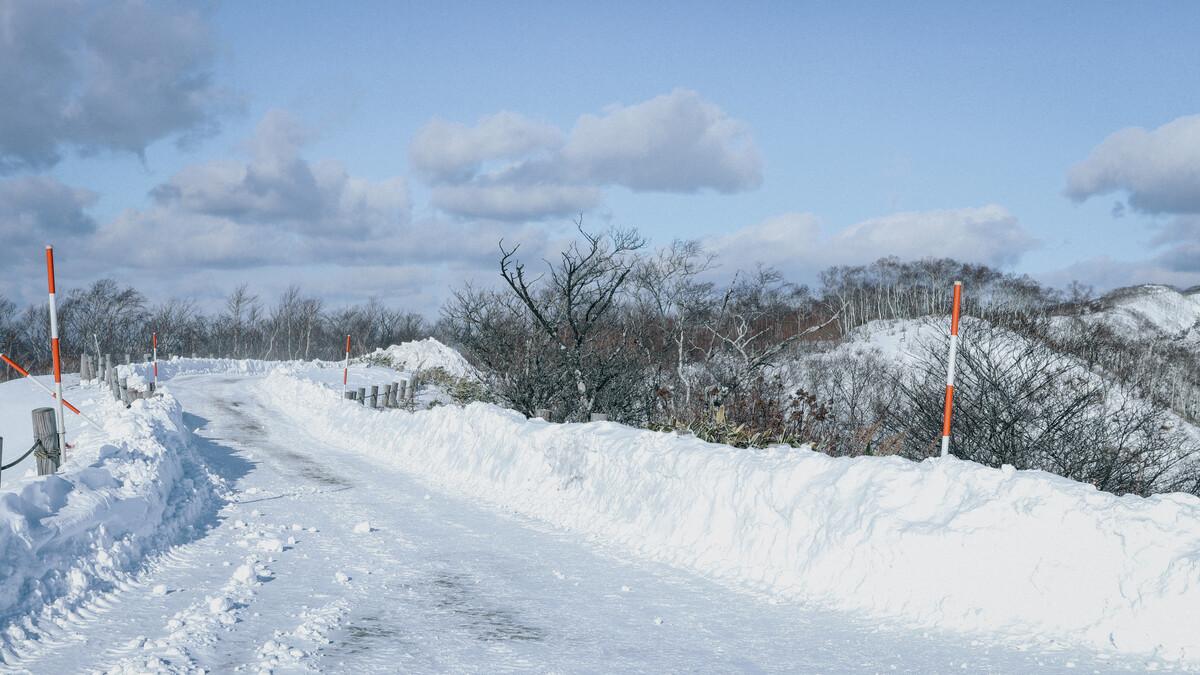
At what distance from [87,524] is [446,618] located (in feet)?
12.4

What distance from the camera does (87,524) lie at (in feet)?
24.8

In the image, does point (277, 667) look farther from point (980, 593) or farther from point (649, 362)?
point (649, 362)

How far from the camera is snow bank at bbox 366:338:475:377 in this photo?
52656 millimetres

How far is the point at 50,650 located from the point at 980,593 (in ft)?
22.7

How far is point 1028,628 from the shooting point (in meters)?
6.14

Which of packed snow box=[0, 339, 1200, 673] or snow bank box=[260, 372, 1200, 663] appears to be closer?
packed snow box=[0, 339, 1200, 673]

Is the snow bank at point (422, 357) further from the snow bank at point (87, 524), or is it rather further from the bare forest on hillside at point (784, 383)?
the snow bank at point (87, 524)

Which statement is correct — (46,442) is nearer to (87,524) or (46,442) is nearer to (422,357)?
(87,524)

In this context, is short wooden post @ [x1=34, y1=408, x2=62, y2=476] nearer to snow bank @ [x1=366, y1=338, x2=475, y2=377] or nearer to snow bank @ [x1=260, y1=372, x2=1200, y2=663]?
snow bank @ [x1=260, y1=372, x2=1200, y2=663]

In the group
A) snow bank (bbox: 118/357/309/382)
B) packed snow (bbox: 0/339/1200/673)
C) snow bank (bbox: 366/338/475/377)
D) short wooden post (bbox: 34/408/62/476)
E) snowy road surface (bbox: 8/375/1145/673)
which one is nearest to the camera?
snowy road surface (bbox: 8/375/1145/673)

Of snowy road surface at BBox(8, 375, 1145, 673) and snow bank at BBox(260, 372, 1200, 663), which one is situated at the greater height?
snow bank at BBox(260, 372, 1200, 663)

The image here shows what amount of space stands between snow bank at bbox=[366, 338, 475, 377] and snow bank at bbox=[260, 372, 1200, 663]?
1637 inches

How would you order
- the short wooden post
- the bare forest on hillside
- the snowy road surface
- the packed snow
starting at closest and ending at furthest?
1. the snowy road surface
2. the packed snow
3. the short wooden post
4. the bare forest on hillside

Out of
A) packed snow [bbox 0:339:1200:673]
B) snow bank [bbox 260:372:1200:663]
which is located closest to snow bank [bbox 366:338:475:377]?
packed snow [bbox 0:339:1200:673]
